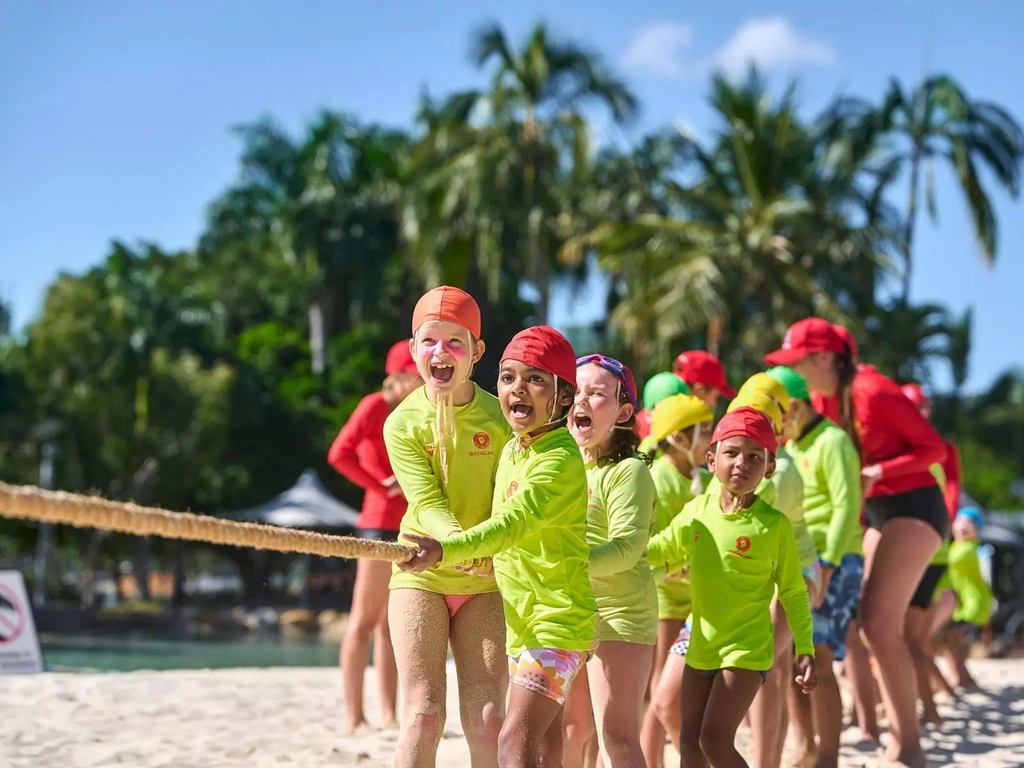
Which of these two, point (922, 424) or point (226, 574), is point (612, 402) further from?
point (226, 574)

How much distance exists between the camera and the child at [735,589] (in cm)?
453

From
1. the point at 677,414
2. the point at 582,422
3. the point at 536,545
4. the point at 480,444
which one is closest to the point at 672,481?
the point at 677,414

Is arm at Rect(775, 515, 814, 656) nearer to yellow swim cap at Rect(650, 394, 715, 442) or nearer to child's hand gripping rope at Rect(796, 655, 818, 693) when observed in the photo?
child's hand gripping rope at Rect(796, 655, 818, 693)

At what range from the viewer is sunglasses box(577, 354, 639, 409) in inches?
181

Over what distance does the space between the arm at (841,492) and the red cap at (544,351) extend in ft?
7.54

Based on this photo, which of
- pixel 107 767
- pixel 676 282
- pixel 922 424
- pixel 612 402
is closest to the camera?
pixel 612 402

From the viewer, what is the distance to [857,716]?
7.59 meters

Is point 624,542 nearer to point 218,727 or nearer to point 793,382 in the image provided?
point 793,382

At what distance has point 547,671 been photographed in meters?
3.73

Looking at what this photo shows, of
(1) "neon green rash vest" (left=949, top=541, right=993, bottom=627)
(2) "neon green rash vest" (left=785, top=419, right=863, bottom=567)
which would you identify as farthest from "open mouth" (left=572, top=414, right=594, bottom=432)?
(1) "neon green rash vest" (left=949, top=541, right=993, bottom=627)

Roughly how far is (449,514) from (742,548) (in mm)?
1242

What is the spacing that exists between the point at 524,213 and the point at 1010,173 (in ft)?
35.0

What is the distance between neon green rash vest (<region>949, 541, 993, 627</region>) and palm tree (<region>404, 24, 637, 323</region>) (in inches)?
689

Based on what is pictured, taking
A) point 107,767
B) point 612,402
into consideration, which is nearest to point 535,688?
point 612,402
